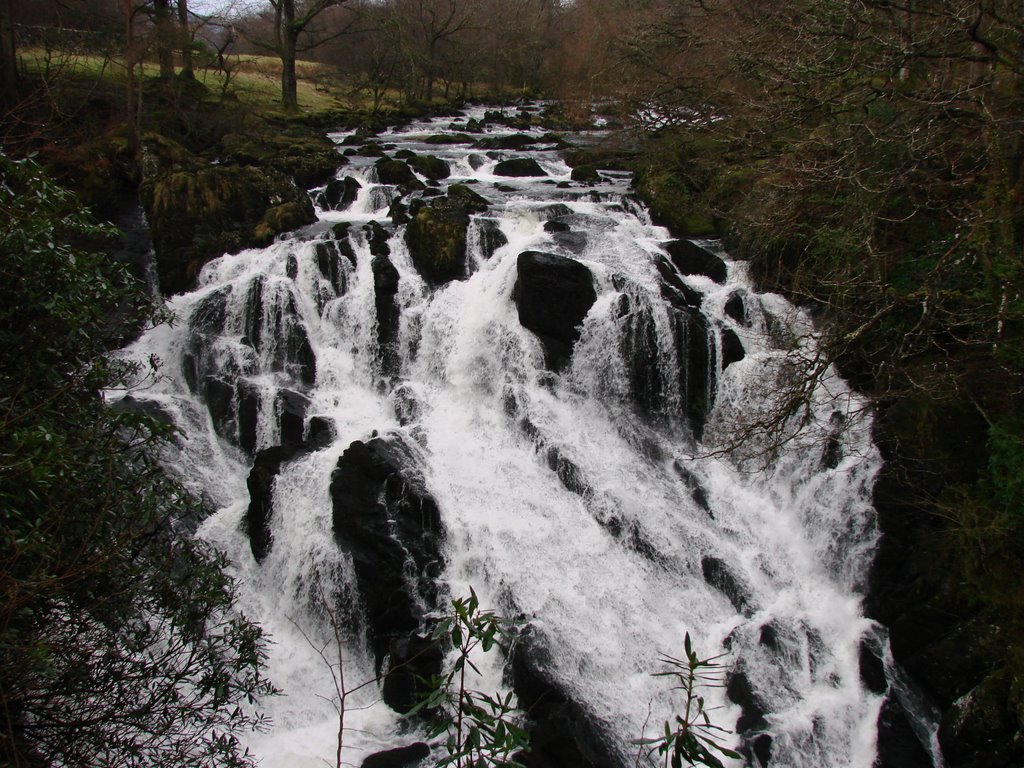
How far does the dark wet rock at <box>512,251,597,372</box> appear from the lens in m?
12.7

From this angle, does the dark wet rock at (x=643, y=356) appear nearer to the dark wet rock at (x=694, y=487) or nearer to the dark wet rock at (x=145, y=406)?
the dark wet rock at (x=694, y=487)

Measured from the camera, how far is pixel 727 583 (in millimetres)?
9391

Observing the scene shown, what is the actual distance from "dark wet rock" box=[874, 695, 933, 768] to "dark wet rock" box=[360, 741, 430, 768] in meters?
5.35

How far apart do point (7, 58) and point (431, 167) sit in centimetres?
1060

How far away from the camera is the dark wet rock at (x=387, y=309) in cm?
1330

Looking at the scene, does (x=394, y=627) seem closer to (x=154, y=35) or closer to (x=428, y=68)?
(x=154, y=35)

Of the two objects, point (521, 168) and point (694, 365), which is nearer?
point (694, 365)

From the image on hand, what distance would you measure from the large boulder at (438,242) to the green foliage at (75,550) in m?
8.89

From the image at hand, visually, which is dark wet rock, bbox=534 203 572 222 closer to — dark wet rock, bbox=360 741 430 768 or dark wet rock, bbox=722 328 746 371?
dark wet rock, bbox=722 328 746 371

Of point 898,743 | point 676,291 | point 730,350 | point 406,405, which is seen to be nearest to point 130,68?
point 406,405

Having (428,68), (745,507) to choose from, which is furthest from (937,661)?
(428,68)

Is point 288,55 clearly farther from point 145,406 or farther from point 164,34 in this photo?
point 145,406

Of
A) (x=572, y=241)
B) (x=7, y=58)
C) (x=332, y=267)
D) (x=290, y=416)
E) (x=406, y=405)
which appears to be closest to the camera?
(x=290, y=416)

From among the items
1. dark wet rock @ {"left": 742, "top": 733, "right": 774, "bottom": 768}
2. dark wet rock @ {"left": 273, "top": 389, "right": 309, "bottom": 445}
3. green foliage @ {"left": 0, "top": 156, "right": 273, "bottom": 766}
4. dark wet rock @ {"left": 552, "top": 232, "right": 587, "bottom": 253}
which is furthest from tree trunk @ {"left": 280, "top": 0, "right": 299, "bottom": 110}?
dark wet rock @ {"left": 742, "top": 733, "right": 774, "bottom": 768}
